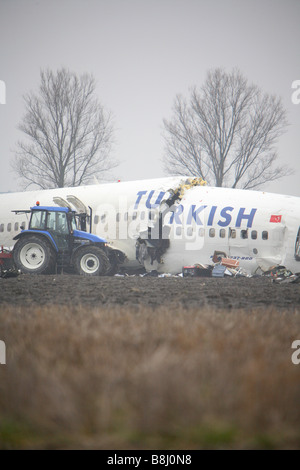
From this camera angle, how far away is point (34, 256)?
613 inches

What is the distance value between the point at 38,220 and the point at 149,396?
1474 centimetres

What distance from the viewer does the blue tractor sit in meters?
15.1

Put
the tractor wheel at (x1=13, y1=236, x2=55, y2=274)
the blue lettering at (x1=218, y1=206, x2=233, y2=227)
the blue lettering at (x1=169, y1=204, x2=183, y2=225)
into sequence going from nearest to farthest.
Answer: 1. the tractor wheel at (x1=13, y1=236, x2=55, y2=274)
2. the blue lettering at (x1=218, y1=206, x2=233, y2=227)
3. the blue lettering at (x1=169, y1=204, x2=183, y2=225)

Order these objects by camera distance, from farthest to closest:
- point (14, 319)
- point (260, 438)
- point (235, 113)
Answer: point (235, 113), point (14, 319), point (260, 438)

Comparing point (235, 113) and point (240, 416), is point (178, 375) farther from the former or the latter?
point (235, 113)

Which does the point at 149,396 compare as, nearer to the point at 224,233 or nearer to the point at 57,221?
the point at 224,233

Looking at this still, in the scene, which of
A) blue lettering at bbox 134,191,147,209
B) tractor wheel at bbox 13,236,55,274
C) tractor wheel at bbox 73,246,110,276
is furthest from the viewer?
blue lettering at bbox 134,191,147,209

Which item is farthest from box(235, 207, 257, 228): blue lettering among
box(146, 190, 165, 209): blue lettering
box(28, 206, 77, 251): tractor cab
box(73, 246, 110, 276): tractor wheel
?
box(28, 206, 77, 251): tractor cab

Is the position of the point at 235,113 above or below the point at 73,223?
above

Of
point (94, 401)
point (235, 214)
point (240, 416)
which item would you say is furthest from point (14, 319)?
point (235, 214)

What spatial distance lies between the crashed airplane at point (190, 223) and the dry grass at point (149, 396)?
13.0m

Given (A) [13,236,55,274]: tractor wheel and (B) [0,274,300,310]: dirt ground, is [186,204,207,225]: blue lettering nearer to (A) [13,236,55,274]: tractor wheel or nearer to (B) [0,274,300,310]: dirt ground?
(A) [13,236,55,274]: tractor wheel
